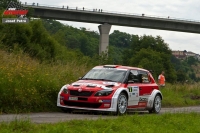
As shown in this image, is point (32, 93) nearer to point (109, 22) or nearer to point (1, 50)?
point (1, 50)

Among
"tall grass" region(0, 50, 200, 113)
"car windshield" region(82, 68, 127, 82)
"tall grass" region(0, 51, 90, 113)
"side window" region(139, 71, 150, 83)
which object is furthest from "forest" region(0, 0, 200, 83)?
"side window" region(139, 71, 150, 83)

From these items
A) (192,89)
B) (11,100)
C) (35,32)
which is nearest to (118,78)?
(11,100)

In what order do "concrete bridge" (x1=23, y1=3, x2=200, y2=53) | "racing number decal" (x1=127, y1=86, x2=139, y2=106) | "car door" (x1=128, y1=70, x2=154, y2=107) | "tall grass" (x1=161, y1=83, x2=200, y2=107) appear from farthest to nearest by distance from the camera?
"concrete bridge" (x1=23, y1=3, x2=200, y2=53) → "tall grass" (x1=161, y1=83, x2=200, y2=107) → "car door" (x1=128, y1=70, x2=154, y2=107) → "racing number decal" (x1=127, y1=86, x2=139, y2=106)

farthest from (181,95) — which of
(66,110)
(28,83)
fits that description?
(28,83)

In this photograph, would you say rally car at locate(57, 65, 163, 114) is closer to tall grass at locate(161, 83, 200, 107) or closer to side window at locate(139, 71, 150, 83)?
side window at locate(139, 71, 150, 83)

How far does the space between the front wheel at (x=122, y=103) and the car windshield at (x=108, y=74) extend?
778mm

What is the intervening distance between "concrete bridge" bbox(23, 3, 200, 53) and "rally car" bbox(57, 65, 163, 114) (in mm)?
60179

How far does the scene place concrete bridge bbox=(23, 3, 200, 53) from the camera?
78250 mm

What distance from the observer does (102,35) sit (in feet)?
268

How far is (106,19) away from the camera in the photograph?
81062 millimetres

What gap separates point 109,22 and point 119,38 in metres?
99.1

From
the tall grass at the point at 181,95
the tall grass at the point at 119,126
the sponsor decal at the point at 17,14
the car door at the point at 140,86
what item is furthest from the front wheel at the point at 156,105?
the tall grass at the point at 181,95

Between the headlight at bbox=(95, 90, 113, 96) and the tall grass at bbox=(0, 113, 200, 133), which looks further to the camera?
the headlight at bbox=(95, 90, 113, 96)

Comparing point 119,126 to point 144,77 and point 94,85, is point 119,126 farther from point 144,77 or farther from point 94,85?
point 144,77
